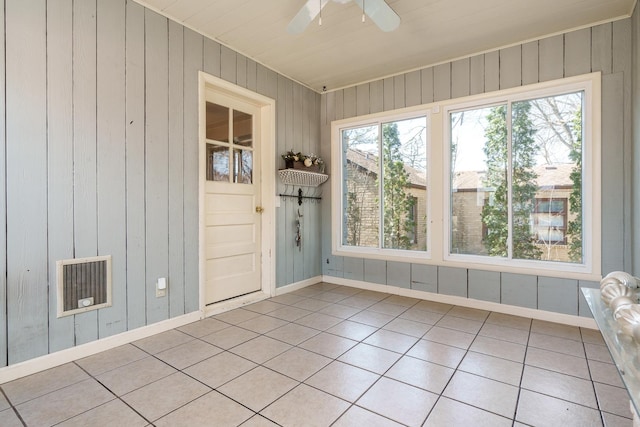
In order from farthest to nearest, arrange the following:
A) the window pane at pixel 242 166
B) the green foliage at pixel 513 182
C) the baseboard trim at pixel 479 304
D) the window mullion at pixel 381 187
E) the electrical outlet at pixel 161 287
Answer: the window mullion at pixel 381 187 → the window pane at pixel 242 166 → the green foliage at pixel 513 182 → the baseboard trim at pixel 479 304 → the electrical outlet at pixel 161 287

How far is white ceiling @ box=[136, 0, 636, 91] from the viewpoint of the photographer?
2.55 m

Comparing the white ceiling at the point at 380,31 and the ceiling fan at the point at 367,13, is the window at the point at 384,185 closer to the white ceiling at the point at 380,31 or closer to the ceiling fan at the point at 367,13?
the white ceiling at the point at 380,31

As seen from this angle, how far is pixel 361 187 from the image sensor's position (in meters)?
4.26

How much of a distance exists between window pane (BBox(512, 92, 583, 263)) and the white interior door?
8.99 feet

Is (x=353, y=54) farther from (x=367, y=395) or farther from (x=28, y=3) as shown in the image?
(x=367, y=395)

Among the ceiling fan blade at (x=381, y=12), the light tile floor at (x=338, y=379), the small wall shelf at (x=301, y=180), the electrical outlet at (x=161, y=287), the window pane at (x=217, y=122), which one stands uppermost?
the ceiling fan blade at (x=381, y=12)

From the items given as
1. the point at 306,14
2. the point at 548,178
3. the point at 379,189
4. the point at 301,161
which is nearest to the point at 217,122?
the point at 301,161

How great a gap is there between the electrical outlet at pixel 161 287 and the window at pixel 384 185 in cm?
231

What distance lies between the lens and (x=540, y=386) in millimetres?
1888

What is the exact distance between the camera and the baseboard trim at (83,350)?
197 cm

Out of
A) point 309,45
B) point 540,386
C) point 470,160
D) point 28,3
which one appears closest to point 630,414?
point 540,386

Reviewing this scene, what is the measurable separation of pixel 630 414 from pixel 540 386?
380mm

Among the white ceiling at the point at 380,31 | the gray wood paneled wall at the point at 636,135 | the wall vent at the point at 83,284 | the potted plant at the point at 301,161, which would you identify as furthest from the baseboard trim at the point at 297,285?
the gray wood paneled wall at the point at 636,135

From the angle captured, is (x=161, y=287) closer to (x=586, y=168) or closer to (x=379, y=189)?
(x=379, y=189)
